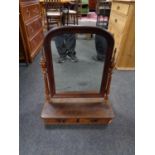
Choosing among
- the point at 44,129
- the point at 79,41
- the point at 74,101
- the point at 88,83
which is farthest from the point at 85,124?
the point at 79,41

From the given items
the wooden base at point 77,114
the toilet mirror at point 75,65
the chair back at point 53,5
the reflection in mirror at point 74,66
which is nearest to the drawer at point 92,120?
the wooden base at point 77,114

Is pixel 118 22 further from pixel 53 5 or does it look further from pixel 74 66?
pixel 53 5

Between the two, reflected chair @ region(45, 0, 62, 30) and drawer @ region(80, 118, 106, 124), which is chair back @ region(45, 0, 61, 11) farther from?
drawer @ region(80, 118, 106, 124)

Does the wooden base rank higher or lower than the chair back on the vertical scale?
lower

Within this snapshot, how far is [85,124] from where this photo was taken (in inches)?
50.6

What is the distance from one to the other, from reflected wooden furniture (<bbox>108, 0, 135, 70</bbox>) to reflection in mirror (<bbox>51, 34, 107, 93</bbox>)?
0.26m

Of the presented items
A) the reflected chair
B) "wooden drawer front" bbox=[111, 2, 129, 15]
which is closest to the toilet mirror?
"wooden drawer front" bbox=[111, 2, 129, 15]

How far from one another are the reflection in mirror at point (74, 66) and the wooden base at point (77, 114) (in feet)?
1.38

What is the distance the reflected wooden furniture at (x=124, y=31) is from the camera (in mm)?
1820

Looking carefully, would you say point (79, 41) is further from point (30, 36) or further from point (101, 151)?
point (101, 151)

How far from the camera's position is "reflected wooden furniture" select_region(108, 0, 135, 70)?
1820 mm

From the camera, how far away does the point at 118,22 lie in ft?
6.89

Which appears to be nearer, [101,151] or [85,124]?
[101,151]
